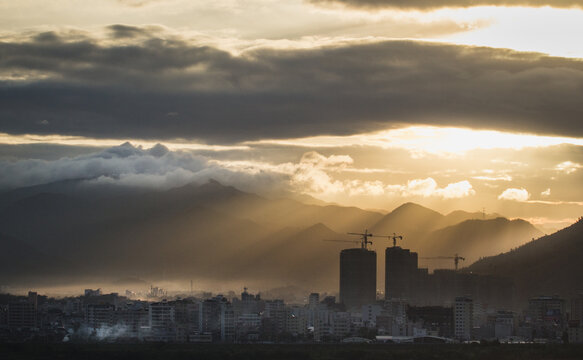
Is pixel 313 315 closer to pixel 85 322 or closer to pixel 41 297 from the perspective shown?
pixel 85 322

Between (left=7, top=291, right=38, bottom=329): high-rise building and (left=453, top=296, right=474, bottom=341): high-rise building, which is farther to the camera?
(left=453, top=296, right=474, bottom=341): high-rise building

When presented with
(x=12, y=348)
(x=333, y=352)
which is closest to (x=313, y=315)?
(x=333, y=352)

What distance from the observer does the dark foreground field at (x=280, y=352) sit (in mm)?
106750

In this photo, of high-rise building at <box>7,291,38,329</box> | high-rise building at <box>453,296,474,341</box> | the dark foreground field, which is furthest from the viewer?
high-rise building at <box>453,296,474,341</box>

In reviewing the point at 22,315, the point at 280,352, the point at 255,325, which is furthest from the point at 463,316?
the point at 22,315

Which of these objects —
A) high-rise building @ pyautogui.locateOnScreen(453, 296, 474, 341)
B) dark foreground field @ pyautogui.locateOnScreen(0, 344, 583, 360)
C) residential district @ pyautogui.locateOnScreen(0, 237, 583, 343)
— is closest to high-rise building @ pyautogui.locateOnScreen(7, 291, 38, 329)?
residential district @ pyautogui.locateOnScreen(0, 237, 583, 343)

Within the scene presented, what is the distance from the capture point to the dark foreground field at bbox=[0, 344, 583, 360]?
107m

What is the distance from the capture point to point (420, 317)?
16750 centimetres

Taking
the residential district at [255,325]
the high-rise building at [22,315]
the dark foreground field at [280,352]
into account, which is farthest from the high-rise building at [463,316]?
the high-rise building at [22,315]

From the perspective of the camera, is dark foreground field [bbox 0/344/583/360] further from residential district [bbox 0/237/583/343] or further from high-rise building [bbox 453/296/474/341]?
high-rise building [bbox 453/296/474/341]

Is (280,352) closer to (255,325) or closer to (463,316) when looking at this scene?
(255,325)

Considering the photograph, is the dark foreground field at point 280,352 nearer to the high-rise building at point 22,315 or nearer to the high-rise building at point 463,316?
the high-rise building at point 22,315

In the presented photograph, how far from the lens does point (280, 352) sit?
110125 millimetres

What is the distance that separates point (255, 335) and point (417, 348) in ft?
78.3
